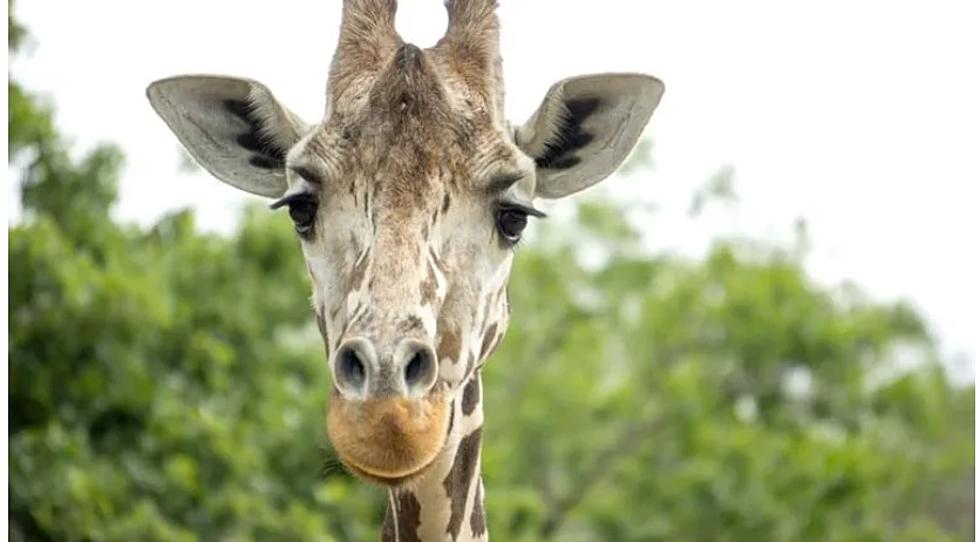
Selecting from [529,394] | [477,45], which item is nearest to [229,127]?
[477,45]

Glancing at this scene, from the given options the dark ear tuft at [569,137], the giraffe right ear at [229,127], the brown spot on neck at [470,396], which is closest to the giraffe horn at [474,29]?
the dark ear tuft at [569,137]

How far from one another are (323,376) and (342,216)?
38.5 ft

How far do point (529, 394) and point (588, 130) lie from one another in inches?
608

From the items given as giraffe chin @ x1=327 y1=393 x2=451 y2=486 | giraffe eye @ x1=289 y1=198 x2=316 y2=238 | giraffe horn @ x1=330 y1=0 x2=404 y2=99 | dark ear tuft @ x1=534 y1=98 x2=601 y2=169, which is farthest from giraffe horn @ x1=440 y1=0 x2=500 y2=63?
giraffe chin @ x1=327 y1=393 x2=451 y2=486

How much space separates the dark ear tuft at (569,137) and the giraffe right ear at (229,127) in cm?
67

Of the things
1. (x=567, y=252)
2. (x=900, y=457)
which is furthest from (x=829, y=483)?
(x=567, y=252)

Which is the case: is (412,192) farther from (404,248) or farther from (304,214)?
(304,214)

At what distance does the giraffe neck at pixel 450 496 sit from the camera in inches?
186

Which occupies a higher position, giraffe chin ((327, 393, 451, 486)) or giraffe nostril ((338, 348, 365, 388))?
A: giraffe nostril ((338, 348, 365, 388))

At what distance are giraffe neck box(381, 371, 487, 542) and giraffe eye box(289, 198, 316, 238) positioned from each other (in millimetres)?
602

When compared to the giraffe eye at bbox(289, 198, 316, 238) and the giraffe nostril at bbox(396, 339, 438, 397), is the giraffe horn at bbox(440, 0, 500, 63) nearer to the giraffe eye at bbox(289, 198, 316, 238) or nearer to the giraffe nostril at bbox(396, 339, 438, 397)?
the giraffe eye at bbox(289, 198, 316, 238)

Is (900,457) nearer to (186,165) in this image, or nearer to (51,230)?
(186,165)

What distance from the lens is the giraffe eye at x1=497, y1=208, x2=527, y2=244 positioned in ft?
14.7

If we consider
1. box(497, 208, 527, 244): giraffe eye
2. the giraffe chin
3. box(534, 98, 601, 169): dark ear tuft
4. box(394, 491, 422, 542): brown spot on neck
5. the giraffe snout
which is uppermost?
box(534, 98, 601, 169): dark ear tuft
